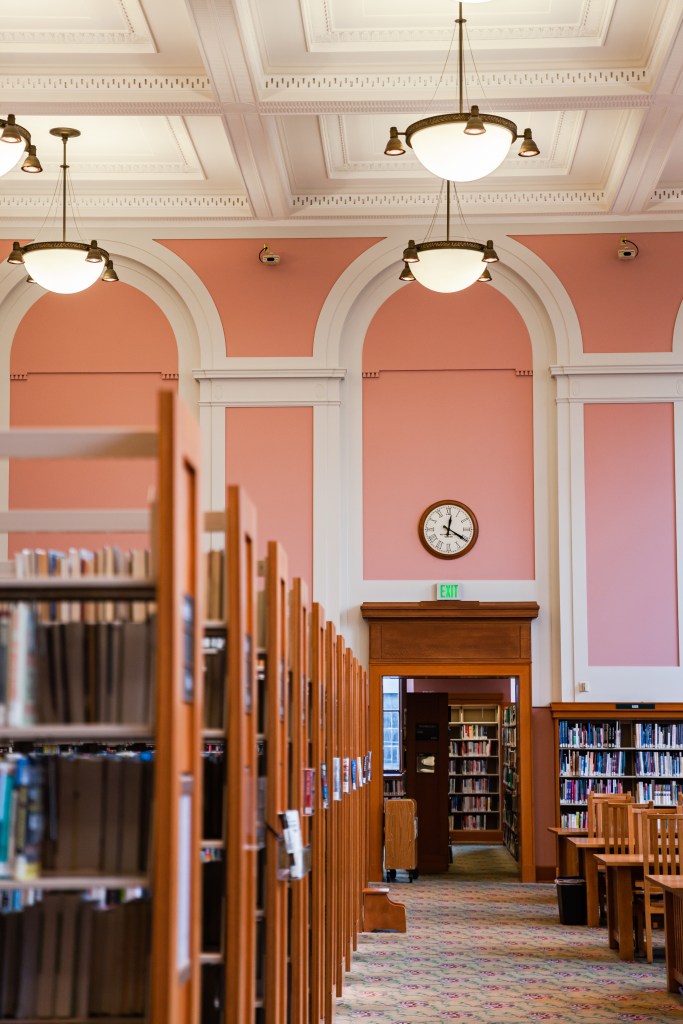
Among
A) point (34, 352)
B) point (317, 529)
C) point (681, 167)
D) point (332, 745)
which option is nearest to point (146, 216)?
point (34, 352)

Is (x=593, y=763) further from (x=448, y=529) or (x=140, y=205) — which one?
(x=140, y=205)

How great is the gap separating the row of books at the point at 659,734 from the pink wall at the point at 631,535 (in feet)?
2.13

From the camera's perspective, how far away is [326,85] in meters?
10.8

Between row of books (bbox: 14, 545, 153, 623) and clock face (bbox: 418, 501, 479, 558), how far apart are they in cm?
755

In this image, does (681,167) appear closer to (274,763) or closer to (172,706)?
(274,763)

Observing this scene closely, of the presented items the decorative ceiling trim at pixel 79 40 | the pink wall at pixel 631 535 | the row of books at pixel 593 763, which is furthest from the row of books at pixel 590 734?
the decorative ceiling trim at pixel 79 40

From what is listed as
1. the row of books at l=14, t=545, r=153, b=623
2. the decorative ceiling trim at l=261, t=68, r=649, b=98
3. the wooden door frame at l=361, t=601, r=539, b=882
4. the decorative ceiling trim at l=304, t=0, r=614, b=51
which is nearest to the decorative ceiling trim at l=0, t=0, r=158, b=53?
the decorative ceiling trim at l=261, t=68, r=649, b=98

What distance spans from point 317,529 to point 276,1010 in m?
8.79

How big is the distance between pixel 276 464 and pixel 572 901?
5.62 meters

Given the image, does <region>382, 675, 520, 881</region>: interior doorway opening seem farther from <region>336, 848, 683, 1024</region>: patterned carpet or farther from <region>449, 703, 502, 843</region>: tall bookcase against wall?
<region>336, 848, 683, 1024</region>: patterned carpet

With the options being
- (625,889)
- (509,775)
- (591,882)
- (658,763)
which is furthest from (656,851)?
(509,775)

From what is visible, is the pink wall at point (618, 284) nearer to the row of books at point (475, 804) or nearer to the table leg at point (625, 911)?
the table leg at point (625, 911)

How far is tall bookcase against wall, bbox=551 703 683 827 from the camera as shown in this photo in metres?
12.6

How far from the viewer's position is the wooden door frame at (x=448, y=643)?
42.8 feet
